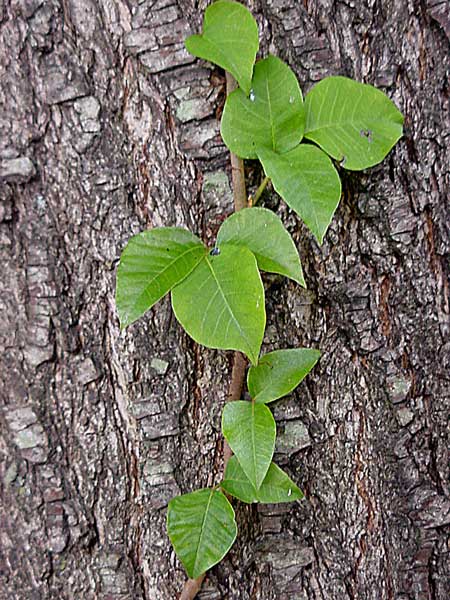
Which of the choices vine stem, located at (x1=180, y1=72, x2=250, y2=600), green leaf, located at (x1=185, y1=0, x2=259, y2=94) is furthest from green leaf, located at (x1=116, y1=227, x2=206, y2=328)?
green leaf, located at (x1=185, y1=0, x2=259, y2=94)

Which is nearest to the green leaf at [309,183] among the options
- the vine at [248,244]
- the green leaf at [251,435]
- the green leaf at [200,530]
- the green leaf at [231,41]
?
the vine at [248,244]

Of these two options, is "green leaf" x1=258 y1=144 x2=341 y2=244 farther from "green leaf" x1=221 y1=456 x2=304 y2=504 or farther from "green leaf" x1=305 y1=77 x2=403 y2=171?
"green leaf" x1=221 y1=456 x2=304 y2=504

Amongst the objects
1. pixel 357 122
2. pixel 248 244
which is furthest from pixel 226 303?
pixel 357 122

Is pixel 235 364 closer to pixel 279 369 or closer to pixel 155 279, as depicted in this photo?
pixel 279 369

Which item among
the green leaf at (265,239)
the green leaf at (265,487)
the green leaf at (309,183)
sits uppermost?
the green leaf at (309,183)

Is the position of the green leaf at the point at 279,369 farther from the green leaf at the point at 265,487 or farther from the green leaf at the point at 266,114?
the green leaf at the point at 266,114

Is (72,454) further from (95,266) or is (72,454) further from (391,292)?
(391,292)
